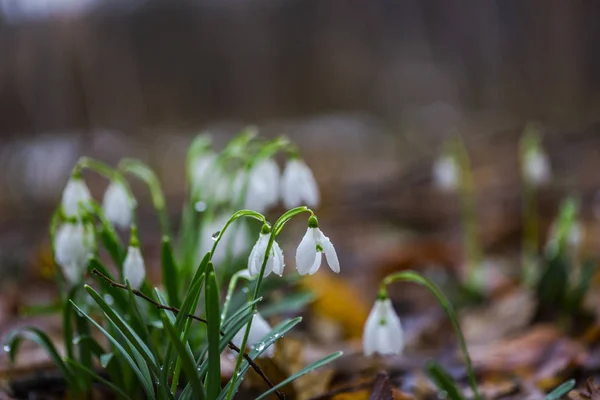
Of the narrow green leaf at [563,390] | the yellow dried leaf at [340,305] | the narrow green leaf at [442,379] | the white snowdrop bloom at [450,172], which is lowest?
the narrow green leaf at [563,390]

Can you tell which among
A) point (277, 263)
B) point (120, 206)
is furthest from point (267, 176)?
point (277, 263)

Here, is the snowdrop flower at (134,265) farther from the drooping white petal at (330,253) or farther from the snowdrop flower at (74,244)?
the drooping white petal at (330,253)

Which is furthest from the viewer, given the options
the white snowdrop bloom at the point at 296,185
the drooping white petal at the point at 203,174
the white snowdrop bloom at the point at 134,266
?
the drooping white petal at the point at 203,174

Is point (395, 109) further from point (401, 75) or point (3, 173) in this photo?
point (3, 173)

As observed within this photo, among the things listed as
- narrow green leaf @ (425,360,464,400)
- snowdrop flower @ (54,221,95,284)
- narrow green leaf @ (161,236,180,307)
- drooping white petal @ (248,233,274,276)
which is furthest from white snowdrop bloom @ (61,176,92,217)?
narrow green leaf @ (425,360,464,400)

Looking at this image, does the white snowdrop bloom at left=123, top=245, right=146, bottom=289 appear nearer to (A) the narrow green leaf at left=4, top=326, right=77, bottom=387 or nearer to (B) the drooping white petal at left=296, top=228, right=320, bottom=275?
(A) the narrow green leaf at left=4, top=326, right=77, bottom=387

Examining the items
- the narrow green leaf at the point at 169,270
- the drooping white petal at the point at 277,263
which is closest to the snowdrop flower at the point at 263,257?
the drooping white petal at the point at 277,263

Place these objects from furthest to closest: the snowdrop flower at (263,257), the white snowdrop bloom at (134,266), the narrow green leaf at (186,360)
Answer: the white snowdrop bloom at (134,266), the snowdrop flower at (263,257), the narrow green leaf at (186,360)

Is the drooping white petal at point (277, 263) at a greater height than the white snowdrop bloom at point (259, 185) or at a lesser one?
lesser

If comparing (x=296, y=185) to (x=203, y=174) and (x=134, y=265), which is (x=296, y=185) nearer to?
(x=203, y=174)
